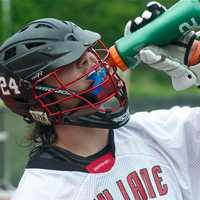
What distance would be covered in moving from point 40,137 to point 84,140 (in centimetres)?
23

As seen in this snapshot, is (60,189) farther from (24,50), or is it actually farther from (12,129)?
(12,129)

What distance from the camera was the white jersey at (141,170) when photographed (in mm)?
3520

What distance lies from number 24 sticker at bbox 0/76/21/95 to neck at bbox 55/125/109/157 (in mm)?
311

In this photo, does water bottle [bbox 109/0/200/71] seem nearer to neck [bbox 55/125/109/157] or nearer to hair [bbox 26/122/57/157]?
neck [bbox 55/125/109/157]

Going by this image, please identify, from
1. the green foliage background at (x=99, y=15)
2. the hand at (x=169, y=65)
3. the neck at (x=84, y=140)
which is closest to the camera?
the hand at (x=169, y=65)

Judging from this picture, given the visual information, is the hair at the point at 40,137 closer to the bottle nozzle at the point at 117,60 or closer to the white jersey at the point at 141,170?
the white jersey at the point at 141,170

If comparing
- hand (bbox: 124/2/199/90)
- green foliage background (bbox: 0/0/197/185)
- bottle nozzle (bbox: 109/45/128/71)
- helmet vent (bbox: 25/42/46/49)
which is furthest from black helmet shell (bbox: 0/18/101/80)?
green foliage background (bbox: 0/0/197/185)

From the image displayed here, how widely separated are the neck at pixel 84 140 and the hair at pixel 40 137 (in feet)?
0.17

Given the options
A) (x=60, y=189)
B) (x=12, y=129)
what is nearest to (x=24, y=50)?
(x=60, y=189)

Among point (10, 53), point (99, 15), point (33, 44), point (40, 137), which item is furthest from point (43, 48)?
point (99, 15)

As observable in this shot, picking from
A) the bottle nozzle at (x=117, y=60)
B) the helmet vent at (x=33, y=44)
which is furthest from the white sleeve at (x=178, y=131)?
the helmet vent at (x=33, y=44)

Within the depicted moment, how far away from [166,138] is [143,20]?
577 millimetres

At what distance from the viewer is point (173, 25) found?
3.42m

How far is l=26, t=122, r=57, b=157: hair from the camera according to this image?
3.72m
